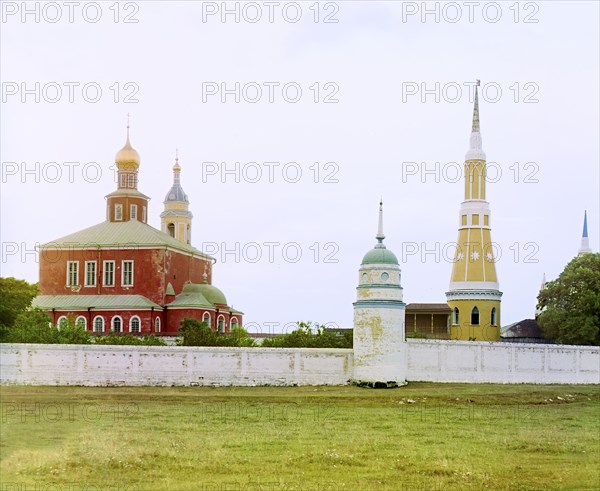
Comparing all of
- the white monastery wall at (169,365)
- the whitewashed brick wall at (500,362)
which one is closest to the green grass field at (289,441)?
the white monastery wall at (169,365)

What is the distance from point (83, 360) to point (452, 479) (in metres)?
19.3

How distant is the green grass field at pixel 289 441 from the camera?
15516 mm

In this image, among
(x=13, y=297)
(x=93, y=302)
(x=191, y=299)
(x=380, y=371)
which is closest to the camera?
(x=380, y=371)

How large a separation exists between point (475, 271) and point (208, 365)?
2168 centimetres

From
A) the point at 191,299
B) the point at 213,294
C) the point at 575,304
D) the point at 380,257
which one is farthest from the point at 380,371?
the point at 213,294

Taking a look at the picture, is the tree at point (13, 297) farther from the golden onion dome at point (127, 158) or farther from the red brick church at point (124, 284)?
the golden onion dome at point (127, 158)

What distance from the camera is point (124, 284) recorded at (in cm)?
5097

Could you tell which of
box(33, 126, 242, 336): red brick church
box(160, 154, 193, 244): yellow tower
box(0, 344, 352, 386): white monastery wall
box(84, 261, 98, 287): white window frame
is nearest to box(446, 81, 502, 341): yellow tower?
box(33, 126, 242, 336): red brick church

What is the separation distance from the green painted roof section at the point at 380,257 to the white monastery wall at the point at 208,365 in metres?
3.28

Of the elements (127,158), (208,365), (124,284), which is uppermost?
(127,158)

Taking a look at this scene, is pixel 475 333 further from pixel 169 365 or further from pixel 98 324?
pixel 169 365

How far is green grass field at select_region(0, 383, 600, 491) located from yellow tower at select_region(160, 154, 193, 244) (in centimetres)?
3918

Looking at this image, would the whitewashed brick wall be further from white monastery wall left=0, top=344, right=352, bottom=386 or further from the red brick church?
the red brick church

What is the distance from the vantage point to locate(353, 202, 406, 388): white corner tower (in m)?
32.8
